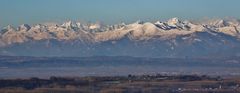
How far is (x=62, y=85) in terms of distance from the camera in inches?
3762

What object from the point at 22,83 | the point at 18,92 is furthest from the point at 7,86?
the point at 18,92

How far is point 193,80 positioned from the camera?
113000mm

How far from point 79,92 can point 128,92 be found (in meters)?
4.46

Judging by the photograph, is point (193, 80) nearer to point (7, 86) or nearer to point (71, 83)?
point (71, 83)

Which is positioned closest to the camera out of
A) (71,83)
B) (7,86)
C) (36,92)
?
(36,92)

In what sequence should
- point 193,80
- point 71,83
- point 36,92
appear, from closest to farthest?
1. point 36,92
2. point 71,83
3. point 193,80

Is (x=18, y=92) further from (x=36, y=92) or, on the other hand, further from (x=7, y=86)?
(x=7, y=86)

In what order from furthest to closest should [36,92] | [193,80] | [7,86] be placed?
[193,80], [7,86], [36,92]

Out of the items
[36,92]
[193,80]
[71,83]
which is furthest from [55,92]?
[193,80]

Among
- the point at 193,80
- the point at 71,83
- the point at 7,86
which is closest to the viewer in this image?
the point at 7,86

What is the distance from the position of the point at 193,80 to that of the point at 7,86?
29716mm

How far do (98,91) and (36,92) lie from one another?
635cm

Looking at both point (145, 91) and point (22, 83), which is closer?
point (145, 91)

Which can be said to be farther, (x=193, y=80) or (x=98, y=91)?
(x=193, y=80)
